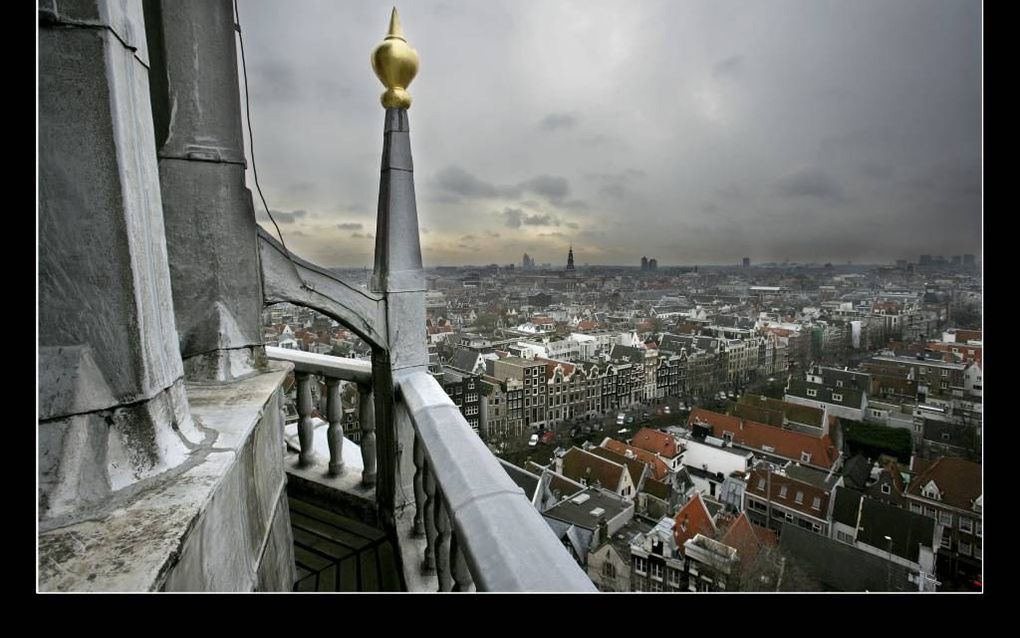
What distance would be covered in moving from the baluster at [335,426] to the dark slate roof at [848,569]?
8.37 ft

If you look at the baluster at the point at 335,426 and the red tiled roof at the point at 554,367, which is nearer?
the baluster at the point at 335,426

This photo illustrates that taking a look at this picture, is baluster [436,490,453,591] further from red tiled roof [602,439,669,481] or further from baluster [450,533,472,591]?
red tiled roof [602,439,669,481]

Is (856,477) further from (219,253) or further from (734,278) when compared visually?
(219,253)

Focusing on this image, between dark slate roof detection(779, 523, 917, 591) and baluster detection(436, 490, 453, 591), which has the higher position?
baluster detection(436, 490, 453, 591)

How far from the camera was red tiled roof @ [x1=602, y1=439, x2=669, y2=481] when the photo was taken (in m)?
5.41

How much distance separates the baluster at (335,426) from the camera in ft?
9.89

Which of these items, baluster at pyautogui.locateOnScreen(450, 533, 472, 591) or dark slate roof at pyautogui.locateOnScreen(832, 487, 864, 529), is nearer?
baluster at pyautogui.locateOnScreen(450, 533, 472, 591)

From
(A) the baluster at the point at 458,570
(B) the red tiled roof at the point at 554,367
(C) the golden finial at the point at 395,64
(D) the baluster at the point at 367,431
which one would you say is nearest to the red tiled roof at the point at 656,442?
(B) the red tiled roof at the point at 554,367

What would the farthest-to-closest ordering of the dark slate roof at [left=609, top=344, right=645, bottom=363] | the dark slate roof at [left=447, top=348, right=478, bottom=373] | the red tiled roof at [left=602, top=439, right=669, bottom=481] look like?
the dark slate roof at [left=609, top=344, right=645, bottom=363], the red tiled roof at [left=602, top=439, right=669, bottom=481], the dark slate roof at [left=447, top=348, right=478, bottom=373]

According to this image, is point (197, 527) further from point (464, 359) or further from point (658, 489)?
point (658, 489)

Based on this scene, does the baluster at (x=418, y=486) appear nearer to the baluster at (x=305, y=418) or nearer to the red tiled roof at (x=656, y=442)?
the baluster at (x=305, y=418)

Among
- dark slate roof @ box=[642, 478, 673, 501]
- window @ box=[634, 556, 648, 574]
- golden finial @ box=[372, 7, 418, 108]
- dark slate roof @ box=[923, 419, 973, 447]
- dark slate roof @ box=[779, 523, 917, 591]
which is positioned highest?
golden finial @ box=[372, 7, 418, 108]

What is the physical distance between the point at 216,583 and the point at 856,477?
504 centimetres

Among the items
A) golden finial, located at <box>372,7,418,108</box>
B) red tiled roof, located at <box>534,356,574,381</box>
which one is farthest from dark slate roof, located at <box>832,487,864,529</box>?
golden finial, located at <box>372,7,418,108</box>
